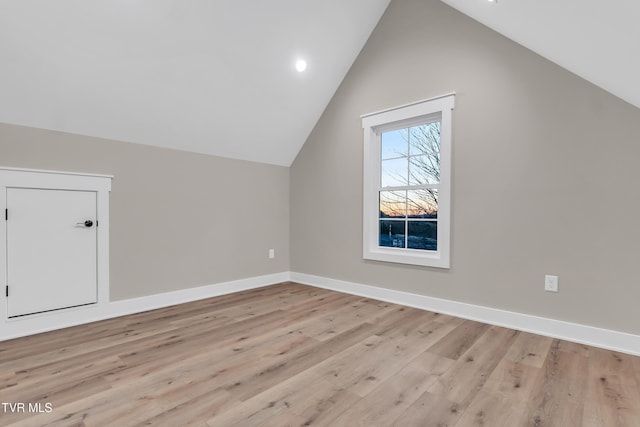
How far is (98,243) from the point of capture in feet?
9.52

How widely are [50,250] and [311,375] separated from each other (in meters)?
2.39

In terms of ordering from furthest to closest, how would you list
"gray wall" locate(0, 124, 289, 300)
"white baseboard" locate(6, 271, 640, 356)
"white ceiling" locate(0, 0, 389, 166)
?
"gray wall" locate(0, 124, 289, 300)
"white baseboard" locate(6, 271, 640, 356)
"white ceiling" locate(0, 0, 389, 166)

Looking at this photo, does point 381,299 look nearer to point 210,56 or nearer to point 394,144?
point 394,144

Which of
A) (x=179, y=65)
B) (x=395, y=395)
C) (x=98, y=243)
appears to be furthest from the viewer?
(x=98, y=243)

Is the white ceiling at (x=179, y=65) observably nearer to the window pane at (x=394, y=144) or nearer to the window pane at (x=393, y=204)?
the window pane at (x=394, y=144)

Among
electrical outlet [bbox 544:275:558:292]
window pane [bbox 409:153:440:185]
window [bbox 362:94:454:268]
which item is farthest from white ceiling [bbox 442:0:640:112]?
electrical outlet [bbox 544:275:558:292]

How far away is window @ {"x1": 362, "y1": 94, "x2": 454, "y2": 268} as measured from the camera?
3.13 m

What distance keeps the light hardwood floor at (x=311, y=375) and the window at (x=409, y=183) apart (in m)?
0.86

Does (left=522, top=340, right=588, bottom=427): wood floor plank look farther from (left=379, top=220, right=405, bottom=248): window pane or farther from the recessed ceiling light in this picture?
the recessed ceiling light

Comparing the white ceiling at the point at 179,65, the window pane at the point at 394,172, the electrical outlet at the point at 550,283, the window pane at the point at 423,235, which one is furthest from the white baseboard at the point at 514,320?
the white ceiling at the point at 179,65

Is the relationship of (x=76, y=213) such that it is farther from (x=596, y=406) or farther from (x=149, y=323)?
(x=596, y=406)

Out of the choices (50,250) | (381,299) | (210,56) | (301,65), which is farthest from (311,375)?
(301,65)

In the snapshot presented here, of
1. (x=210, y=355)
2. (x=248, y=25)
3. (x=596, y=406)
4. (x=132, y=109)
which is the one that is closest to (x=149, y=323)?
(x=210, y=355)

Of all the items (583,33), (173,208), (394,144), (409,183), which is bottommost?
(173,208)
